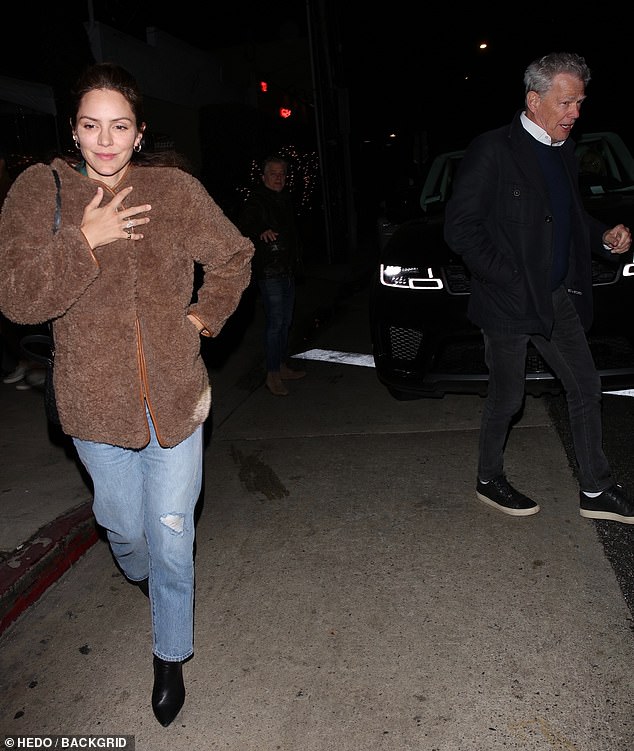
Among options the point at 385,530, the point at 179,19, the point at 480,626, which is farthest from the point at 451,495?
the point at 179,19

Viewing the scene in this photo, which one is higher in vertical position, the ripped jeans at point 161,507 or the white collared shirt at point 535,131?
the white collared shirt at point 535,131

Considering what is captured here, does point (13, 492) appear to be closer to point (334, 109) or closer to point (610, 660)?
point (610, 660)

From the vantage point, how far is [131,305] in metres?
2.18

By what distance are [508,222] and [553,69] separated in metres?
0.65

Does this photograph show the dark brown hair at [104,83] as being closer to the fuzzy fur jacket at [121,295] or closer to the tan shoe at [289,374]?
the fuzzy fur jacket at [121,295]

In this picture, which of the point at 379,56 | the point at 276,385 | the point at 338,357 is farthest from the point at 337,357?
the point at 379,56

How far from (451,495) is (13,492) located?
2496 mm

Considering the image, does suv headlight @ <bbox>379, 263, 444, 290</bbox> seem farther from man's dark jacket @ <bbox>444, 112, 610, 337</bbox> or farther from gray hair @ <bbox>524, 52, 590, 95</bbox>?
gray hair @ <bbox>524, 52, 590, 95</bbox>

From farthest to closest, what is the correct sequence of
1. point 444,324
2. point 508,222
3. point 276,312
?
point 276,312 < point 444,324 < point 508,222

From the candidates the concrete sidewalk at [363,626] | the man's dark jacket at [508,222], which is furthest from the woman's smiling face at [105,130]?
the concrete sidewalk at [363,626]

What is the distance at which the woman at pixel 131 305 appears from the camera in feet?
6.76

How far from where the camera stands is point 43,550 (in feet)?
11.5

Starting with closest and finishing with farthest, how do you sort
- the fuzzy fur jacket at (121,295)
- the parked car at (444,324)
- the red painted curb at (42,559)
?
the fuzzy fur jacket at (121,295), the red painted curb at (42,559), the parked car at (444,324)

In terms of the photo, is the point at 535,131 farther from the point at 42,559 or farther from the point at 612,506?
the point at 42,559
